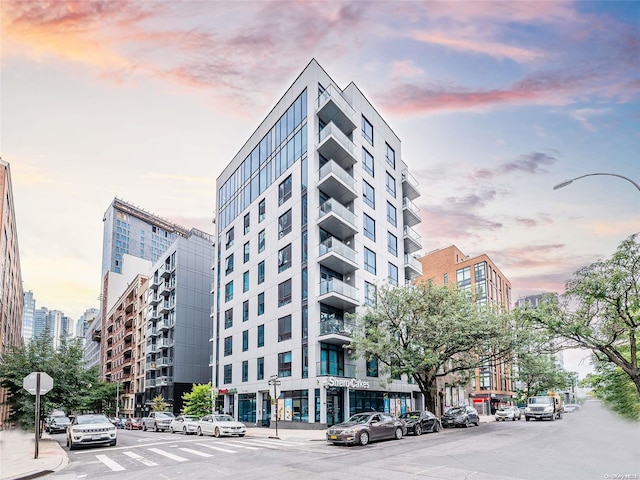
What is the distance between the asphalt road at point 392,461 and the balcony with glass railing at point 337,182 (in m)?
20.6

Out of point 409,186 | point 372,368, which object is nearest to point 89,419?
point 372,368

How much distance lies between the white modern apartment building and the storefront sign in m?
0.08

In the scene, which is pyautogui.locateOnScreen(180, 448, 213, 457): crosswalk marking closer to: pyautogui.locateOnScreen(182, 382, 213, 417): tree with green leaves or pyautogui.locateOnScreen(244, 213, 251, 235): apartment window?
pyautogui.locateOnScreen(182, 382, 213, 417): tree with green leaves

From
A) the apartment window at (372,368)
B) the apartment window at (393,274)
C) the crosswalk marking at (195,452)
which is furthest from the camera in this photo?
the apartment window at (393,274)

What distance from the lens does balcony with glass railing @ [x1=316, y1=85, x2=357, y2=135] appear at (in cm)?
3778

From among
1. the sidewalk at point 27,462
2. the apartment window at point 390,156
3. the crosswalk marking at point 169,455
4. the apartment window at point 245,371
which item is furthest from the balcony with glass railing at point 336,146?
the sidewalk at point 27,462

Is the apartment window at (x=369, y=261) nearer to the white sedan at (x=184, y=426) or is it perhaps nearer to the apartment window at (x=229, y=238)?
the apartment window at (x=229, y=238)

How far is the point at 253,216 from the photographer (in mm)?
45438

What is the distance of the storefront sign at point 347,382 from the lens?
33.1 meters

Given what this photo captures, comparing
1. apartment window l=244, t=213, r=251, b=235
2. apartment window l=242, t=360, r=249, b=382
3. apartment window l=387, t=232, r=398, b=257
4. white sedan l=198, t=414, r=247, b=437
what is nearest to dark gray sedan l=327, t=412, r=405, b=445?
white sedan l=198, t=414, r=247, b=437

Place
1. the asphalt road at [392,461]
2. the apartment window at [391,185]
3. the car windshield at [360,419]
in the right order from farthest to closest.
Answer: the apartment window at [391,185] → the car windshield at [360,419] → the asphalt road at [392,461]

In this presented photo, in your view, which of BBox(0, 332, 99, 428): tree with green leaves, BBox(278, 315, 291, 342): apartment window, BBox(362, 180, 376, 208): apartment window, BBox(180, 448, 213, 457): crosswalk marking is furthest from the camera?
BBox(362, 180, 376, 208): apartment window

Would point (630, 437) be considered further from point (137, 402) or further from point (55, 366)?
point (137, 402)

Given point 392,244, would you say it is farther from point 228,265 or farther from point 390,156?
point 228,265
